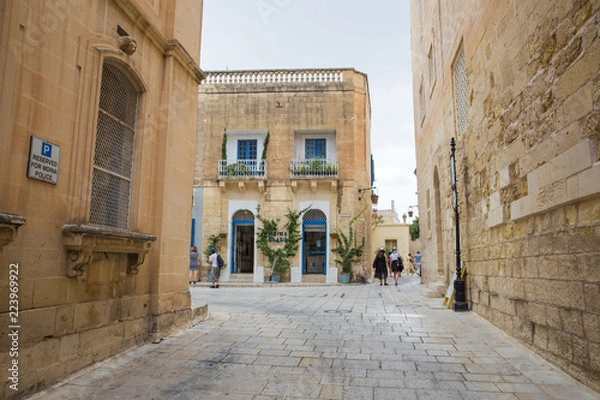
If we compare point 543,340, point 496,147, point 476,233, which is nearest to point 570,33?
point 496,147

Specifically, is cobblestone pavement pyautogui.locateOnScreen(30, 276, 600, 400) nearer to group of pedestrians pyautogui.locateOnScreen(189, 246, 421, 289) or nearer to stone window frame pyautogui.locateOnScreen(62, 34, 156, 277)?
stone window frame pyautogui.locateOnScreen(62, 34, 156, 277)

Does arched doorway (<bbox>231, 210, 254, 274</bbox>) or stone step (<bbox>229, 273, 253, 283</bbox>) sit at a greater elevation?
arched doorway (<bbox>231, 210, 254, 274</bbox>)

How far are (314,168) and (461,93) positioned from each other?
1220 cm

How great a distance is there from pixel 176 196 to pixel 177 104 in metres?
1.46

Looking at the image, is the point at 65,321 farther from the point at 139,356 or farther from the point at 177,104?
the point at 177,104

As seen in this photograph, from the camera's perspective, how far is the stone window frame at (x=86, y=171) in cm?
409

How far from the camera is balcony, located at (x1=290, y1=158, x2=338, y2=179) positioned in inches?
822

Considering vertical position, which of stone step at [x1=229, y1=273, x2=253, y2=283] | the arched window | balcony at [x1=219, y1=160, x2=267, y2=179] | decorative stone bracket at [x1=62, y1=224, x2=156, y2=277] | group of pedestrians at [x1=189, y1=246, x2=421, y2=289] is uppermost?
balcony at [x1=219, y1=160, x2=267, y2=179]

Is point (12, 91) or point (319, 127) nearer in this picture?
point (12, 91)

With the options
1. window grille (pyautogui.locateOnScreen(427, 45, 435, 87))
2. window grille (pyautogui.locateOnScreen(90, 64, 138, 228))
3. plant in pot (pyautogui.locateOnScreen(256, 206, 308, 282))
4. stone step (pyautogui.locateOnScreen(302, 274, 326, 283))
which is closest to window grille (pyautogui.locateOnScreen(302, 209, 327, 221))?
plant in pot (pyautogui.locateOnScreen(256, 206, 308, 282))

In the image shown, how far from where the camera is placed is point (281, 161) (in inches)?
845

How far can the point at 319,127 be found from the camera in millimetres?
21391

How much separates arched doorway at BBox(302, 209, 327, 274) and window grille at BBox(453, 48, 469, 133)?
12313 millimetres

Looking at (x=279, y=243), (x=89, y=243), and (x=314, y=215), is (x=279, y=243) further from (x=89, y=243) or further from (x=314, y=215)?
(x=89, y=243)
